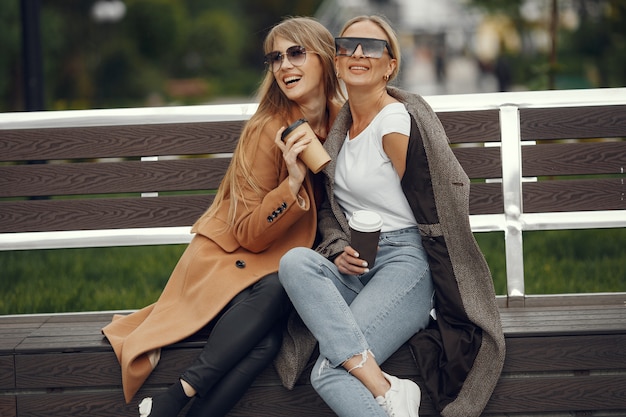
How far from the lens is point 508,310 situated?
13.8 ft

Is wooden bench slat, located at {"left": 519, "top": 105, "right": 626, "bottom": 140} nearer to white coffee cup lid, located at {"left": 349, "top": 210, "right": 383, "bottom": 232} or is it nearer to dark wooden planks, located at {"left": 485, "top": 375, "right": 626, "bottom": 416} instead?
dark wooden planks, located at {"left": 485, "top": 375, "right": 626, "bottom": 416}

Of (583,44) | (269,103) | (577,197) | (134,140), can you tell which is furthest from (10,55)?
(577,197)

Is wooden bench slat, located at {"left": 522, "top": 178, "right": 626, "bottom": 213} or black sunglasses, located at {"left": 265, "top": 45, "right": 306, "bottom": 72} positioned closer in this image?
black sunglasses, located at {"left": 265, "top": 45, "right": 306, "bottom": 72}

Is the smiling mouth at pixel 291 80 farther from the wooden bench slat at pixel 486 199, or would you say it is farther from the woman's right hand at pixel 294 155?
the wooden bench slat at pixel 486 199

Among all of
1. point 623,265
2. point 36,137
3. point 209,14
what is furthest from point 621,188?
point 209,14

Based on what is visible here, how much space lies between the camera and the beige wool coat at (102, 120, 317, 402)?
369cm

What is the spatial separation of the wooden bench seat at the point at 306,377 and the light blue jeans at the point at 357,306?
165 mm

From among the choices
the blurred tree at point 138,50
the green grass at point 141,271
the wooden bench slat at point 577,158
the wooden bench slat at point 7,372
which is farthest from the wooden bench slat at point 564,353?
the blurred tree at point 138,50

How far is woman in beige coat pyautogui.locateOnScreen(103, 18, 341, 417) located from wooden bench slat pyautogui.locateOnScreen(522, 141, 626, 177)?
1.02 metres

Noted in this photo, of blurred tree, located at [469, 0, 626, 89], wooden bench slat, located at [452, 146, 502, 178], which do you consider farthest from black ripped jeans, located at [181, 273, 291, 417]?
blurred tree, located at [469, 0, 626, 89]

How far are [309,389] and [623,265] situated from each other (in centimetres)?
253

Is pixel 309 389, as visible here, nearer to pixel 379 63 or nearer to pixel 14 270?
pixel 379 63

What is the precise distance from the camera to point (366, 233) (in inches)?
135

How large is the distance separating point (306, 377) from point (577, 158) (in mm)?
1711
